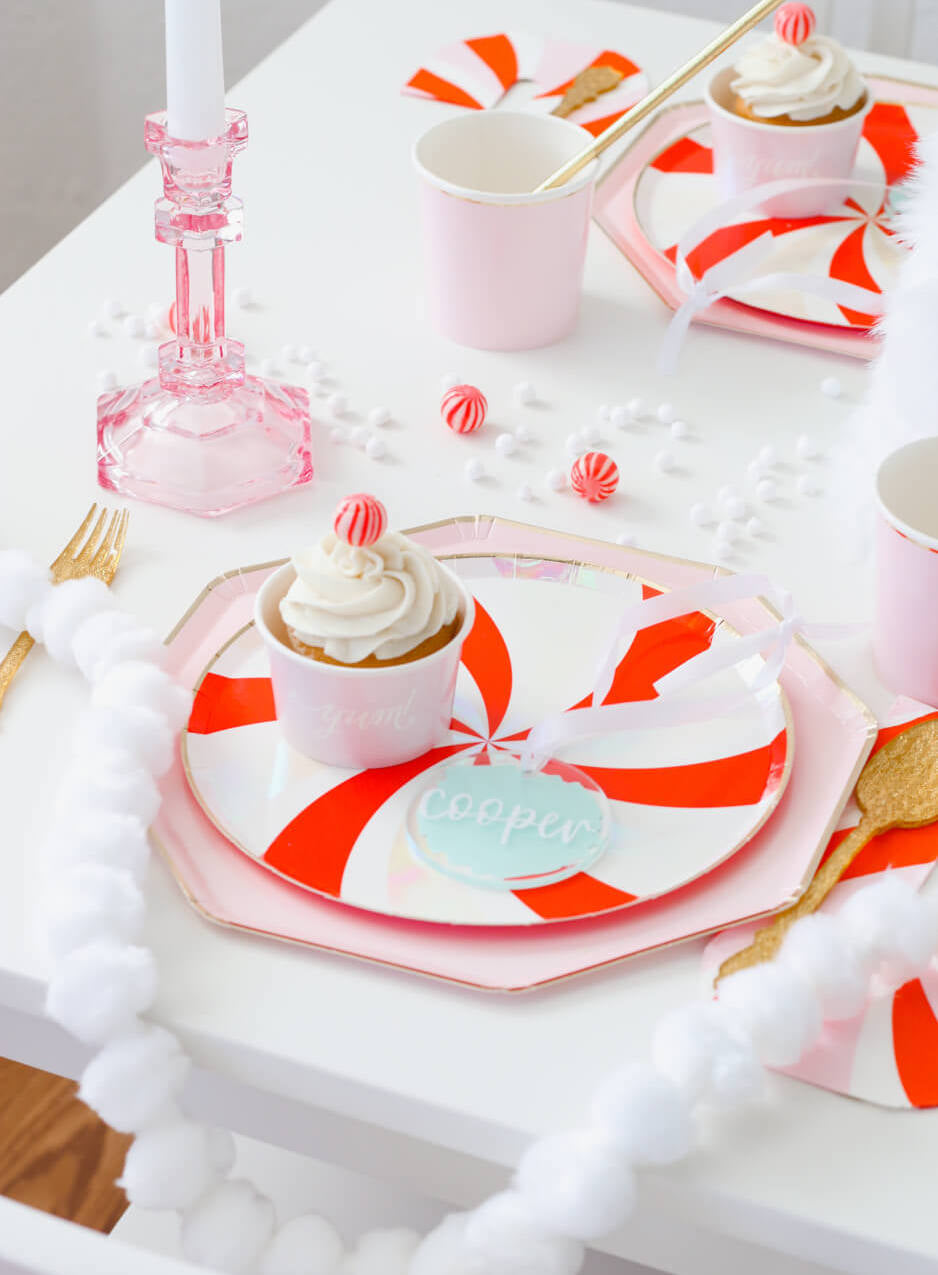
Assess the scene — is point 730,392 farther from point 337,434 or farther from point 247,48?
point 247,48

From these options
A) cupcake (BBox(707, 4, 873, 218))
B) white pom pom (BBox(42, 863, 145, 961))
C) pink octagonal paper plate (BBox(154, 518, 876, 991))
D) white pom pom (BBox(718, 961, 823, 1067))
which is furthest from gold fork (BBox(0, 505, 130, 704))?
cupcake (BBox(707, 4, 873, 218))

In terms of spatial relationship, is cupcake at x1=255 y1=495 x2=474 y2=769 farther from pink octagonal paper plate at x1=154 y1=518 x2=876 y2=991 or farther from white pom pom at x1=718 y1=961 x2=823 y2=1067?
white pom pom at x1=718 y1=961 x2=823 y2=1067

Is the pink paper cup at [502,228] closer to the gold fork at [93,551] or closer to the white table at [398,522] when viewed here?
the white table at [398,522]

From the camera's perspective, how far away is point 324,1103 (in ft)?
1.94

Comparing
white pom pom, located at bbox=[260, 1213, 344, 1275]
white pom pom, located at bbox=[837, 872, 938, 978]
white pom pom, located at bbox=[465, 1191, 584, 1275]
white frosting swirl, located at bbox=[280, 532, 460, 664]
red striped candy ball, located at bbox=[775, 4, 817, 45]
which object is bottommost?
white pom pom, located at bbox=[260, 1213, 344, 1275]

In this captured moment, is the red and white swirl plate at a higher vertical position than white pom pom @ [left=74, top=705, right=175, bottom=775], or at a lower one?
higher

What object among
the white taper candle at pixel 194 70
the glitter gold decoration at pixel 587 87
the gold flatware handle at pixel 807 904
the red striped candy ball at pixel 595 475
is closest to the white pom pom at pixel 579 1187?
the gold flatware handle at pixel 807 904

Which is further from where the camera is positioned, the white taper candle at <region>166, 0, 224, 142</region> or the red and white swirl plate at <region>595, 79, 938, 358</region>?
the red and white swirl plate at <region>595, 79, 938, 358</region>

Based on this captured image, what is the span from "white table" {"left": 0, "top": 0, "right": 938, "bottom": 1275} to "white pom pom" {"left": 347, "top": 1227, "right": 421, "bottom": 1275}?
31mm

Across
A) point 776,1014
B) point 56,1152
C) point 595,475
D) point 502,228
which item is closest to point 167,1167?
point 776,1014

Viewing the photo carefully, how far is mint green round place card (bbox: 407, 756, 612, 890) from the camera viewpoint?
2.11ft

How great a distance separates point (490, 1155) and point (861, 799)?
249 mm

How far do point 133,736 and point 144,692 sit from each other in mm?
32

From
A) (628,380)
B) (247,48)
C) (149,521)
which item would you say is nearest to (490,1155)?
(149,521)
